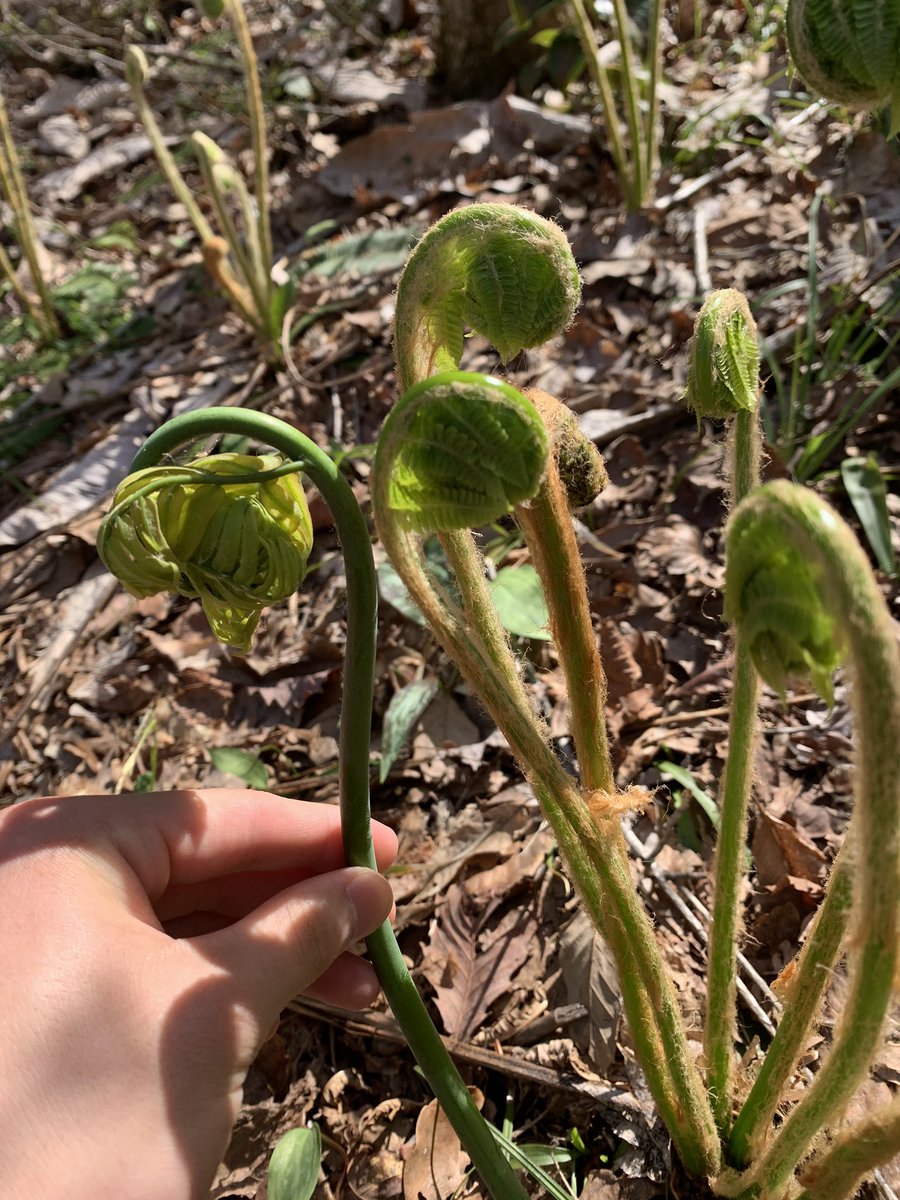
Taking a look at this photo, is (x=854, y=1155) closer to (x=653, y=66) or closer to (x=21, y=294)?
(x=653, y=66)

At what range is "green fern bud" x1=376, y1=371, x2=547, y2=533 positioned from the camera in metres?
0.90

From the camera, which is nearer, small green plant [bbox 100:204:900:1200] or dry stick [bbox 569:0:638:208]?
small green plant [bbox 100:204:900:1200]

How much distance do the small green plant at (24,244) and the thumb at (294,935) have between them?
3661mm

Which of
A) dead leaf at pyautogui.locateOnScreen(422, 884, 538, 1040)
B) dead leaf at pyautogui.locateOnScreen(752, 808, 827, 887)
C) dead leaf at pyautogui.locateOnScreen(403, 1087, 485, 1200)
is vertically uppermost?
dead leaf at pyautogui.locateOnScreen(752, 808, 827, 887)

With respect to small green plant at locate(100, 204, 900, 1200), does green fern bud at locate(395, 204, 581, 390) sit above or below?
above

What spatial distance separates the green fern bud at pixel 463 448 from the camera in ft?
2.95

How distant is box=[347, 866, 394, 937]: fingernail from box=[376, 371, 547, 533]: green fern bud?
65 centimetres

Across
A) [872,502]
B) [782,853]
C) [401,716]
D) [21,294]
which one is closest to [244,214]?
[21,294]

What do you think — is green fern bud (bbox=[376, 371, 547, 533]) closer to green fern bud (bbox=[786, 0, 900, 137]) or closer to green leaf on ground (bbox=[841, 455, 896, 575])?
green fern bud (bbox=[786, 0, 900, 137])

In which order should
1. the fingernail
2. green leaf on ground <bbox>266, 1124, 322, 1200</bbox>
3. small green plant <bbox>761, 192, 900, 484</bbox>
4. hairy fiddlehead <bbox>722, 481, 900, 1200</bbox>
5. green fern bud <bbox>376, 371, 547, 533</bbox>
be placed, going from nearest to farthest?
hairy fiddlehead <bbox>722, 481, 900, 1200</bbox> < green fern bud <bbox>376, 371, 547, 533</bbox> < the fingernail < green leaf on ground <bbox>266, 1124, 322, 1200</bbox> < small green plant <bbox>761, 192, 900, 484</bbox>

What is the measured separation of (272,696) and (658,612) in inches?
45.2

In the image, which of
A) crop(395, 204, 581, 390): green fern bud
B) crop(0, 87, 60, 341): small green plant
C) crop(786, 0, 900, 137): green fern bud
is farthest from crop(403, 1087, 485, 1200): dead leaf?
crop(0, 87, 60, 341): small green plant

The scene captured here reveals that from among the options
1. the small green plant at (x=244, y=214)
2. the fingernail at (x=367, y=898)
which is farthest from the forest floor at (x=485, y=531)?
the fingernail at (x=367, y=898)

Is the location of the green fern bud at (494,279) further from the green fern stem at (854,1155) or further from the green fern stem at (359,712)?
the green fern stem at (854,1155)
